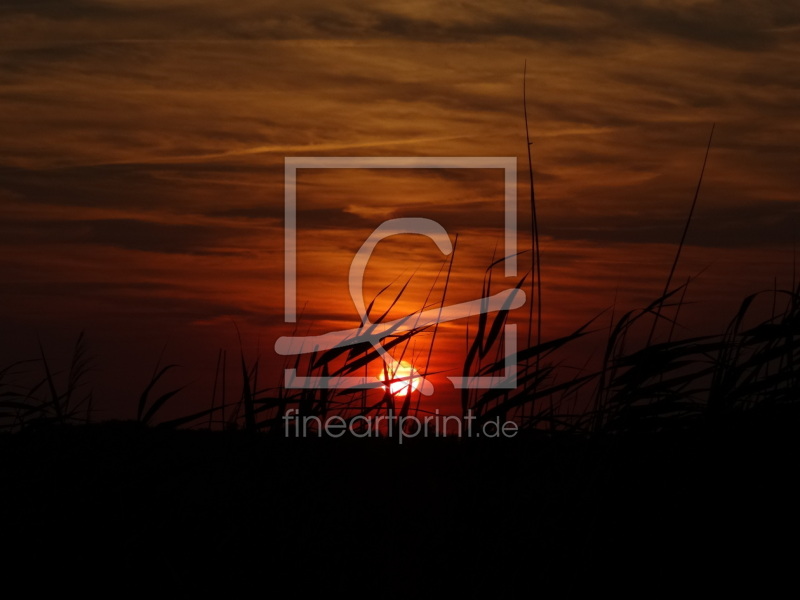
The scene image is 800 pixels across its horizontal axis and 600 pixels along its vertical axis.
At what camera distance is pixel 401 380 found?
3539mm

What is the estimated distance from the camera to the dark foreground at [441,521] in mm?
2717

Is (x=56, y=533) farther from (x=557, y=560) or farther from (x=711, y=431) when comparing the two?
(x=711, y=431)

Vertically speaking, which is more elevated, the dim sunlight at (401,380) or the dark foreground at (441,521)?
the dim sunlight at (401,380)

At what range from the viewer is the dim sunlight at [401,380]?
353 centimetres

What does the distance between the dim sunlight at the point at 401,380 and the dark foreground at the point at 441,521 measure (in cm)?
31

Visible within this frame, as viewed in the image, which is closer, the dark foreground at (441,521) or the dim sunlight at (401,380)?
the dark foreground at (441,521)

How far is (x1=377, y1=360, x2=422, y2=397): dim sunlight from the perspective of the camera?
11.6 feet

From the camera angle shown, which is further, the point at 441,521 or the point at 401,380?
the point at 401,380

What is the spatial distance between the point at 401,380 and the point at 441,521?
641mm

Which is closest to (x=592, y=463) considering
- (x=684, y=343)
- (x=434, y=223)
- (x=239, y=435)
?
(x=684, y=343)

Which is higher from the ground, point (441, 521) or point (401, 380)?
point (401, 380)

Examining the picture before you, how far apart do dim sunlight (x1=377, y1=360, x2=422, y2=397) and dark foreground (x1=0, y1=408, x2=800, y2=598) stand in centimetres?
31

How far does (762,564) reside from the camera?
2.70m

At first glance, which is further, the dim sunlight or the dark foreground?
the dim sunlight
